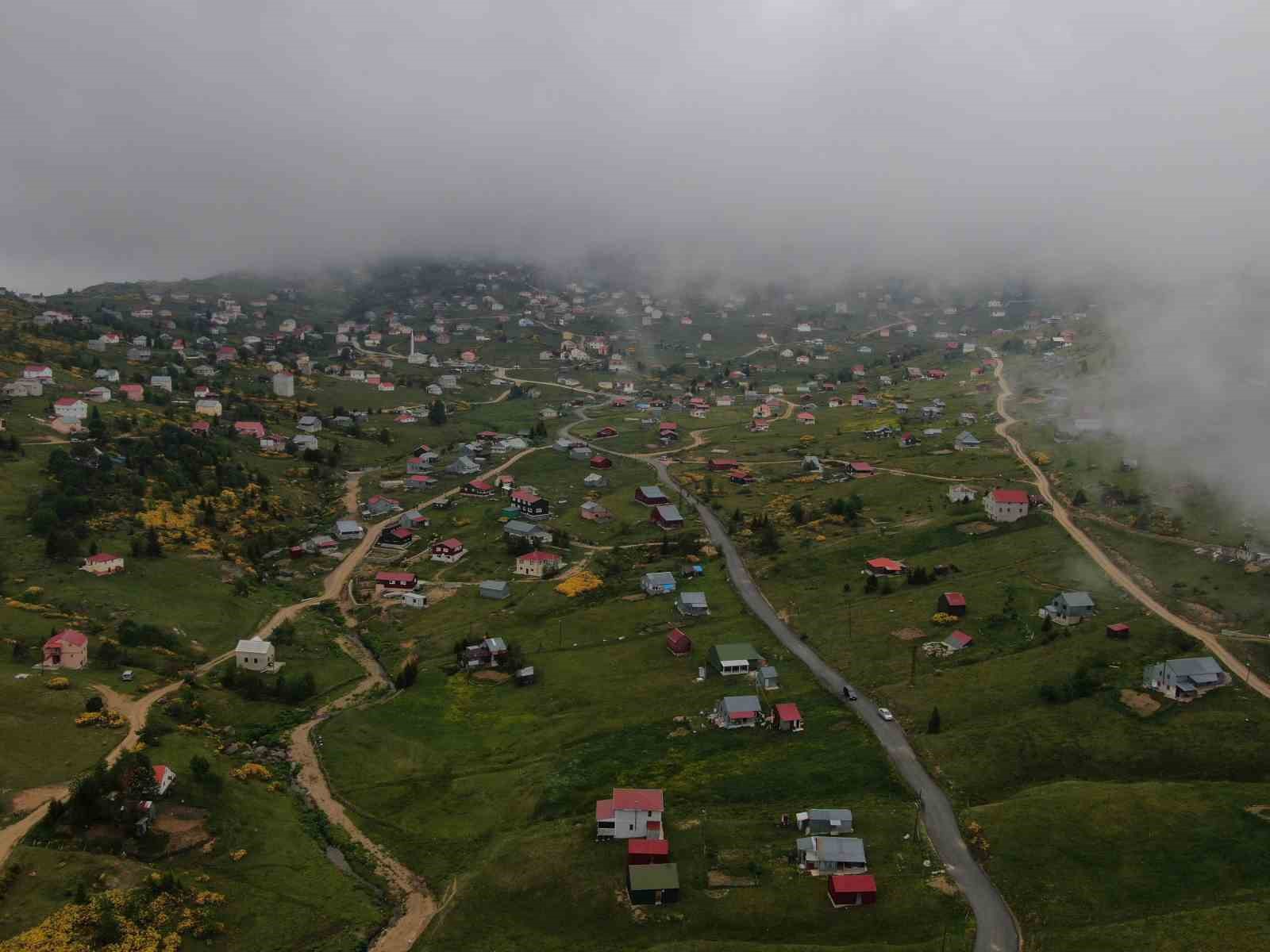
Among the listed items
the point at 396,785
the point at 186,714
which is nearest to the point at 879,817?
the point at 396,785

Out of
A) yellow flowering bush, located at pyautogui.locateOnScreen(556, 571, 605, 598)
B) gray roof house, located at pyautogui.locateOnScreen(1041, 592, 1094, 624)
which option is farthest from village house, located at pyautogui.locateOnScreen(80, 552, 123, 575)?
gray roof house, located at pyautogui.locateOnScreen(1041, 592, 1094, 624)

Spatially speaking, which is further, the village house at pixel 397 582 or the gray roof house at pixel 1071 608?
the village house at pixel 397 582

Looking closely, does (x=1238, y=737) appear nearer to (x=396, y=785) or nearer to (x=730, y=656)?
(x=730, y=656)

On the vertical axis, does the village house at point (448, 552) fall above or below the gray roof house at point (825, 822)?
below

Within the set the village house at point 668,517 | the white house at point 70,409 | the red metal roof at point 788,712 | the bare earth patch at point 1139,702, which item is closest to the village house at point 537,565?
the village house at point 668,517

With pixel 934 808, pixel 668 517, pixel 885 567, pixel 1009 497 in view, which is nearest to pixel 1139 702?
pixel 934 808

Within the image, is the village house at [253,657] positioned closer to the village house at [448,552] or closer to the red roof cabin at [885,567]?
the village house at [448,552]

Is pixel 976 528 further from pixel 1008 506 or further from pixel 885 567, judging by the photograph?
pixel 885 567
